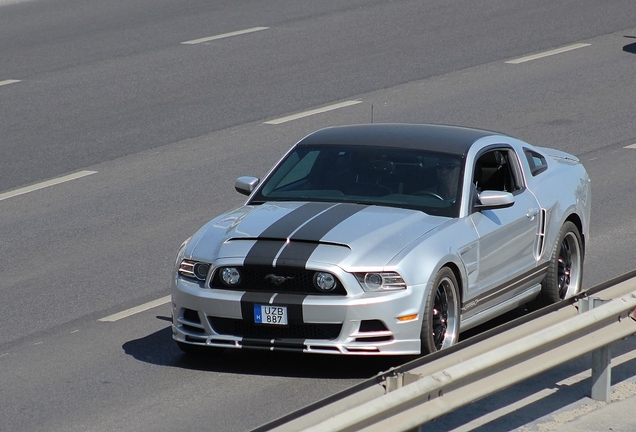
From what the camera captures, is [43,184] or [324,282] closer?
[324,282]

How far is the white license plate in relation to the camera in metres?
8.12

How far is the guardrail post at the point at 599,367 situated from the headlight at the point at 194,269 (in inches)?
98.8

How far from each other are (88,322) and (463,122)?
8.41 metres

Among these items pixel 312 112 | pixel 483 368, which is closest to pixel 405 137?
pixel 483 368

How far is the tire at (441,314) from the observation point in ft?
26.9

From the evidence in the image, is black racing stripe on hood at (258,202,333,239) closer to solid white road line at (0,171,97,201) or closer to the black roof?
the black roof

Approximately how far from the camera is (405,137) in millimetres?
9641

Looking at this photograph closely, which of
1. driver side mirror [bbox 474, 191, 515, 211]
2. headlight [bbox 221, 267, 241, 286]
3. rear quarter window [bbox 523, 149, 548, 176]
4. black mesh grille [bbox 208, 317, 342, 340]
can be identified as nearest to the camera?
black mesh grille [bbox 208, 317, 342, 340]

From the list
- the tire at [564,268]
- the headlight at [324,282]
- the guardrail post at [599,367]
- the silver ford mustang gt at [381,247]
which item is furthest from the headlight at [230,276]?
the tire at [564,268]

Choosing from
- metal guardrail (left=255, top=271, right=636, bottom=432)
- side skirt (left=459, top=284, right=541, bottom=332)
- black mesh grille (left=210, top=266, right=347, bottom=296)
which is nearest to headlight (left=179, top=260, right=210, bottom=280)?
black mesh grille (left=210, top=266, right=347, bottom=296)

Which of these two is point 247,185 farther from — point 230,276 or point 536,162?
point 536,162

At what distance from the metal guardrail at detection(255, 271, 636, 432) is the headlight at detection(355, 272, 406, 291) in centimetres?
107

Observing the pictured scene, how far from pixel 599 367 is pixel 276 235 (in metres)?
2.26

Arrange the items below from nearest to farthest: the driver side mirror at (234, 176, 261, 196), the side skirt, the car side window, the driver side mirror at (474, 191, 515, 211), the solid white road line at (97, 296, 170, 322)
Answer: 1. the side skirt
2. the driver side mirror at (474, 191, 515, 211)
3. the driver side mirror at (234, 176, 261, 196)
4. the car side window
5. the solid white road line at (97, 296, 170, 322)
